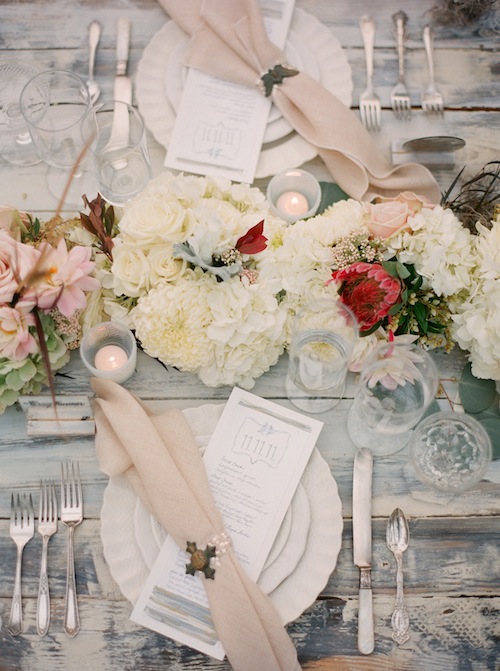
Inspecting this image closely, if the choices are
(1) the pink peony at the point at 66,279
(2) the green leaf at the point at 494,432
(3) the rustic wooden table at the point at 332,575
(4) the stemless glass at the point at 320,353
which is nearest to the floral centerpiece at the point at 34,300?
(1) the pink peony at the point at 66,279

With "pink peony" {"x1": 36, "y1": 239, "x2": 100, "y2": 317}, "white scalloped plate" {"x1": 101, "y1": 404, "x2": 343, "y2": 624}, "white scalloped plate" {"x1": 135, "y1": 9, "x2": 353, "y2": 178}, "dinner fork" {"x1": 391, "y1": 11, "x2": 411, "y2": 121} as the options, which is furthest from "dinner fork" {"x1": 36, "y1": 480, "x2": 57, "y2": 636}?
"dinner fork" {"x1": 391, "y1": 11, "x2": 411, "y2": 121}

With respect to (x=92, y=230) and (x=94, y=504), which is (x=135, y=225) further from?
(x=94, y=504)

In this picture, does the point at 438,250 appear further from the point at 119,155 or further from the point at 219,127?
the point at 119,155

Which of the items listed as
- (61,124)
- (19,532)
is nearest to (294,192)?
(61,124)

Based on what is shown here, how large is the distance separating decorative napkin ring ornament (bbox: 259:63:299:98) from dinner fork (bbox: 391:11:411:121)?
0.83 ft

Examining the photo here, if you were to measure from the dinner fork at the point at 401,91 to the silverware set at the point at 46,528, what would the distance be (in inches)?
42.4

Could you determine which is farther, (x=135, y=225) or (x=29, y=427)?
(x=29, y=427)

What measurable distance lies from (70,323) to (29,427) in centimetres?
22

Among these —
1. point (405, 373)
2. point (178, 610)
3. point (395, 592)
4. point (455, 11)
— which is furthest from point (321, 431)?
point (455, 11)

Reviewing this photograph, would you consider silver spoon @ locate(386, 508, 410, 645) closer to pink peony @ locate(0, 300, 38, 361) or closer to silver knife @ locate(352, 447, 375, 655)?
silver knife @ locate(352, 447, 375, 655)

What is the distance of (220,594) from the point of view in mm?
1061

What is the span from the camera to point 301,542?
1116 millimetres

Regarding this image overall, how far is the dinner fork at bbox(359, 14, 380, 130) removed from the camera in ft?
4.78

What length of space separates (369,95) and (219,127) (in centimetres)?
37
